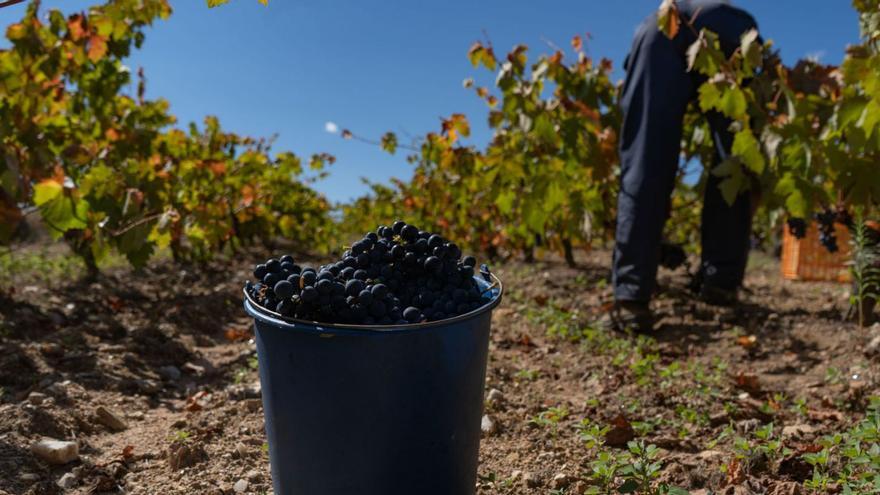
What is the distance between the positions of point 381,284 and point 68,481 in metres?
1.22

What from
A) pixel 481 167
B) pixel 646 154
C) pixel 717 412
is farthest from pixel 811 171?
pixel 481 167

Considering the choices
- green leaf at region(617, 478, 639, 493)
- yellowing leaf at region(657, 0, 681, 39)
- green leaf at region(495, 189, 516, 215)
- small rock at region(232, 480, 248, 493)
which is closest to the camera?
green leaf at region(617, 478, 639, 493)

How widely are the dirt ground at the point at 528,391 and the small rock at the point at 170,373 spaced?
0.01m

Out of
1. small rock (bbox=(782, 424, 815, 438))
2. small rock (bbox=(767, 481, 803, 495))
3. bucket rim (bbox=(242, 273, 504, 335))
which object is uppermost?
bucket rim (bbox=(242, 273, 504, 335))

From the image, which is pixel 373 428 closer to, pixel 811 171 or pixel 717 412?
pixel 717 412

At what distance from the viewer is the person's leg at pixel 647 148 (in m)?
3.52

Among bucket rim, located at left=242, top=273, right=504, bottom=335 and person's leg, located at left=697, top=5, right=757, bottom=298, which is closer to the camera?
bucket rim, located at left=242, top=273, right=504, bottom=335

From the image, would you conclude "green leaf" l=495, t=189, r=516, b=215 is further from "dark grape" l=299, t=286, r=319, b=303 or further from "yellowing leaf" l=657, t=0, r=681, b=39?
"dark grape" l=299, t=286, r=319, b=303

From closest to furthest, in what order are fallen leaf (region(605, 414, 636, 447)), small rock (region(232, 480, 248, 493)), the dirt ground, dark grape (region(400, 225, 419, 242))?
dark grape (region(400, 225, 419, 242))
small rock (region(232, 480, 248, 493))
the dirt ground
fallen leaf (region(605, 414, 636, 447))

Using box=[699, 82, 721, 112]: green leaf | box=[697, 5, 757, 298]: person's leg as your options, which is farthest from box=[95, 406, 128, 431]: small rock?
box=[697, 5, 757, 298]: person's leg

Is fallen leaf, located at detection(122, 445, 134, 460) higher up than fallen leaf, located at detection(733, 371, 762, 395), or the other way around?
fallen leaf, located at detection(733, 371, 762, 395)

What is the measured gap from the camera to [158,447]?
2.28 metres

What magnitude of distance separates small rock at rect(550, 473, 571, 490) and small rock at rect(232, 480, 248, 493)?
33.8 inches

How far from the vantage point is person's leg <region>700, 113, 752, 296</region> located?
160 inches
